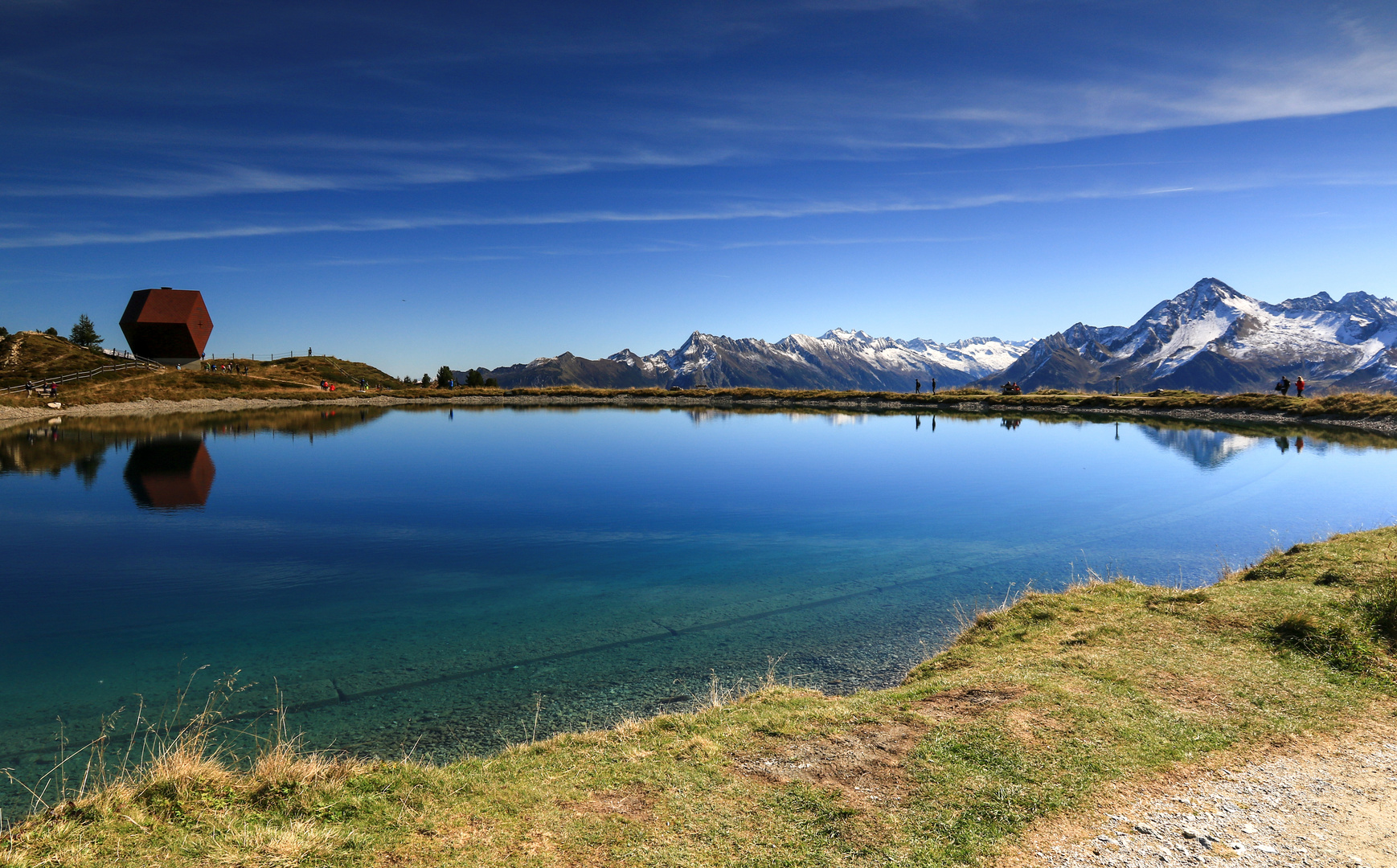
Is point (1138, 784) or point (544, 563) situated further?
point (544, 563)

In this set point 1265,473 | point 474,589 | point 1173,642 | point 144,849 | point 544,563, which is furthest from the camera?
point 1265,473

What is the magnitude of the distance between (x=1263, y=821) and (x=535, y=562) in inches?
845

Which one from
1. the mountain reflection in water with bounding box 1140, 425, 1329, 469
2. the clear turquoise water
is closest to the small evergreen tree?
the clear turquoise water

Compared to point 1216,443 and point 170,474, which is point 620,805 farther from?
point 1216,443

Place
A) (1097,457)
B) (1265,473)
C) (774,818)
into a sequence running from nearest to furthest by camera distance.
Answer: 1. (774,818)
2. (1265,473)
3. (1097,457)

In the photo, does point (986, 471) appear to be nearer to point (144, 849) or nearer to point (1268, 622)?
point (1268, 622)

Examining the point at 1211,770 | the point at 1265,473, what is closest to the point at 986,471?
the point at 1265,473

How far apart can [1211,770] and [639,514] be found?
26717 mm

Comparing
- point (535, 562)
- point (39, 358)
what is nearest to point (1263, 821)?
point (535, 562)

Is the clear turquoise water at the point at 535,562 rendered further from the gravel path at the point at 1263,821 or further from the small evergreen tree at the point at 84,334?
the small evergreen tree at the point at 84,334

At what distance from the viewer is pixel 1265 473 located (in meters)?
45.1

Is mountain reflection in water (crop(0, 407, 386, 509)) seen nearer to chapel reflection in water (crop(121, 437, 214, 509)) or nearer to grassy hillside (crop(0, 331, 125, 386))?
chapel reflection in water (crop(121, 437, 214, 509))

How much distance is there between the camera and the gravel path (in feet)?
24.5

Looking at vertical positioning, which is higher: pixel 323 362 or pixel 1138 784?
pixel 323 362
